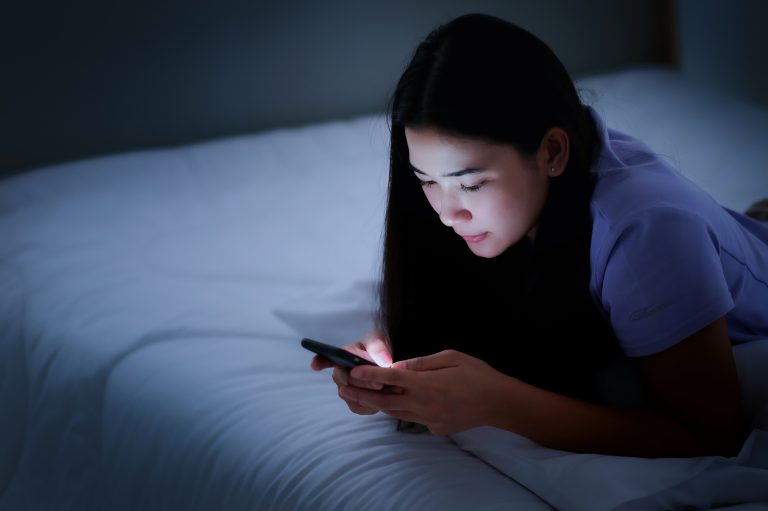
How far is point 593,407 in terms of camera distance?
91 cm

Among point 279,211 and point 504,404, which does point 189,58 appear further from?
point 504,404

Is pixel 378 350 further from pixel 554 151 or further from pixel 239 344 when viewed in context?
pixel 554 151

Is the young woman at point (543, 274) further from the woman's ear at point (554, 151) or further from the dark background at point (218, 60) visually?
the dark background at point (218, 60)

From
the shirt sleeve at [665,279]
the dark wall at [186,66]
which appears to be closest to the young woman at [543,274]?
the shirt sleeve at [665,279]

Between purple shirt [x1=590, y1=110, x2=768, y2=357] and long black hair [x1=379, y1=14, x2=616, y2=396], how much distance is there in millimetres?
48

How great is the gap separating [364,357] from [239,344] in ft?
0.75

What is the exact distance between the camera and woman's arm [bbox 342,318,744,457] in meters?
0.86

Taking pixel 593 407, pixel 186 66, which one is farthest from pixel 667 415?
pixel 186 66

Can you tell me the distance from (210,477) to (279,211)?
0.78m

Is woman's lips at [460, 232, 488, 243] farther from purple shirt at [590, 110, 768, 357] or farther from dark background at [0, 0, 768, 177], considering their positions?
dark background at [0, 0, 768, 177]

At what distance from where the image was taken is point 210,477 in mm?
993

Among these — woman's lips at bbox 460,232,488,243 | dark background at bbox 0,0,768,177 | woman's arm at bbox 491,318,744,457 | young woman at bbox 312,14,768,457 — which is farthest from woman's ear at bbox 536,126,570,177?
dark background at bbox 0,0,768,177

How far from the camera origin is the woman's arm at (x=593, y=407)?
0.86 m

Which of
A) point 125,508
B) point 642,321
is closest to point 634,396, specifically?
point 642,321
